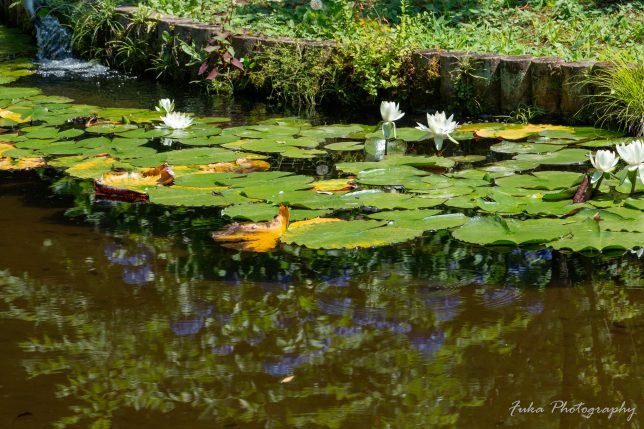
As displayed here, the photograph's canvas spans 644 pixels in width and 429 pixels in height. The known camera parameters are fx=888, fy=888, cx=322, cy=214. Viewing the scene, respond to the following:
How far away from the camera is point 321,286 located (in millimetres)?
2906

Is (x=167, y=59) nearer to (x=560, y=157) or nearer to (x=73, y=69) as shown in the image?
(x=73, y=69)

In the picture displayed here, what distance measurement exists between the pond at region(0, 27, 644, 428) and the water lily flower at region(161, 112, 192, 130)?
139 millimetres

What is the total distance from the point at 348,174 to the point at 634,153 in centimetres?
141

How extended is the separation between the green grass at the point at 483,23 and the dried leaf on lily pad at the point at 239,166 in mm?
1991

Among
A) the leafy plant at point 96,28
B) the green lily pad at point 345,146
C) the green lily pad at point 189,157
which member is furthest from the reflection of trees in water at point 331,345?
the leafy plant at point 96,28

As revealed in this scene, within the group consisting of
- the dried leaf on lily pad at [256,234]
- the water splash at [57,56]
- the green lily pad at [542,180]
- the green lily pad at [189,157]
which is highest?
the water splash at [57,56]

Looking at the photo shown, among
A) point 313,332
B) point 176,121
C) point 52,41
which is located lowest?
point 313,332

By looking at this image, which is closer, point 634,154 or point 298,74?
point 634,154

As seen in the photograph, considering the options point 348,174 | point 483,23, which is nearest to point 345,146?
point 348,174

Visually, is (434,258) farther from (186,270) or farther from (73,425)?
(73,425)

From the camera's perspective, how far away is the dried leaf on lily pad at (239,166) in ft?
14.1

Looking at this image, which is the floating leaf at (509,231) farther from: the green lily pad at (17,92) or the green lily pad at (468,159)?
the green lily pad at (17,92)

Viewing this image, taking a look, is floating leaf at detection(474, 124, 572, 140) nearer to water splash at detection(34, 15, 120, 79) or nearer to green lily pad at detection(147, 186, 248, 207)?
green lily pad at detection(147, 186, 248, 207)

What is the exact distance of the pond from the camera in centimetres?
214
